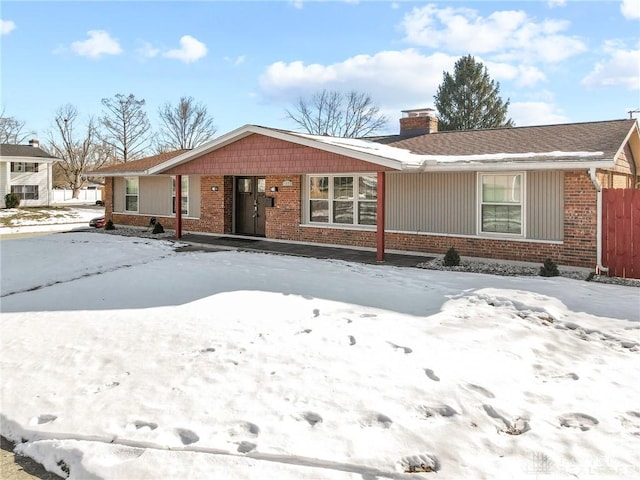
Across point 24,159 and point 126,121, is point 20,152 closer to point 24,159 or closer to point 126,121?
point 24,159

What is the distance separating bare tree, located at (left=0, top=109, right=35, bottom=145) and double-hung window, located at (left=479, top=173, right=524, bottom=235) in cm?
6271

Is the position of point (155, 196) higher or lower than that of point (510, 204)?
higher

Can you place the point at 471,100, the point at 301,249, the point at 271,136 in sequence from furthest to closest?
1. the point at 471,100
2. the point at 301,249
3. the point at 271,136

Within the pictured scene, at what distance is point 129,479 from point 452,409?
106 inches

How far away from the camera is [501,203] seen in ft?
39.3

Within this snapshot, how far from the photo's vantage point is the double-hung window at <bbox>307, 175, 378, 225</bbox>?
14156 millimetres

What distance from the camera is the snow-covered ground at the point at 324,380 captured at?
11.9 feet

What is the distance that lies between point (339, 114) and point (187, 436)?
48.5 meters

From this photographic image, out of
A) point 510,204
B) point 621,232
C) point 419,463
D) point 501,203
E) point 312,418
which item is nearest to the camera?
point 419,463

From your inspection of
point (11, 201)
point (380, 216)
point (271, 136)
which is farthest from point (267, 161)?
point (11, 201)

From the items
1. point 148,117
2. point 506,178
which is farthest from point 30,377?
point 148,117

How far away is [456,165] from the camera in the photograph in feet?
38.7

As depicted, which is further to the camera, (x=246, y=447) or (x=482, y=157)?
(x=482, y=157)

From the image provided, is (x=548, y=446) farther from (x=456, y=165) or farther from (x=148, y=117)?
(x=148, y=117)
